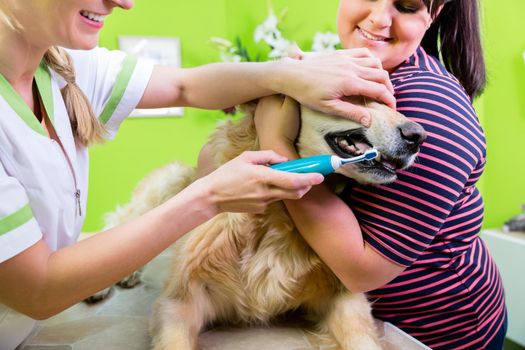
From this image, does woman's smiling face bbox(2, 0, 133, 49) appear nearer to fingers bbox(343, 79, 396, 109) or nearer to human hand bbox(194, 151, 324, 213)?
human hand bbox(194, 151, 324, 213)

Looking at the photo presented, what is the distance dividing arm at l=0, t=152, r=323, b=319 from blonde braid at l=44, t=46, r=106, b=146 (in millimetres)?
342

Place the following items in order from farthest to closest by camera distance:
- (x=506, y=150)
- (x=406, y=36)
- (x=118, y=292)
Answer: (x=506, y=150) → (x=118, y=292) → (x=406, y=36)

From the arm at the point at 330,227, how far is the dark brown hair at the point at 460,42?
57 cm

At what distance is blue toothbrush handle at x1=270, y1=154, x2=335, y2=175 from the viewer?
2.55ft

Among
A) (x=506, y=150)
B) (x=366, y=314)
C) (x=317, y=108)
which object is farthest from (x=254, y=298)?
(x=506, y=150)

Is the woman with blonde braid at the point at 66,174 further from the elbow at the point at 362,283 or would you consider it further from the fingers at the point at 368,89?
the elbow at the point at 362,283

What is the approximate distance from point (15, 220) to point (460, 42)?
1187 mm

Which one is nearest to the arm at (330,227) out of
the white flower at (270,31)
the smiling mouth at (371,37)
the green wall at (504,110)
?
the smiling mouth at (371,37)

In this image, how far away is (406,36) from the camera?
960mm

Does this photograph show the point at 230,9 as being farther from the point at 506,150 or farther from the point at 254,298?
the point at 254,298

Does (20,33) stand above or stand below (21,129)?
above

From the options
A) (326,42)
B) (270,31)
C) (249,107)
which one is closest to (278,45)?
(270,31)

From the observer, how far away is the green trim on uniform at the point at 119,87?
116cm

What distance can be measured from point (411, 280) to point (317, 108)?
498 mm
